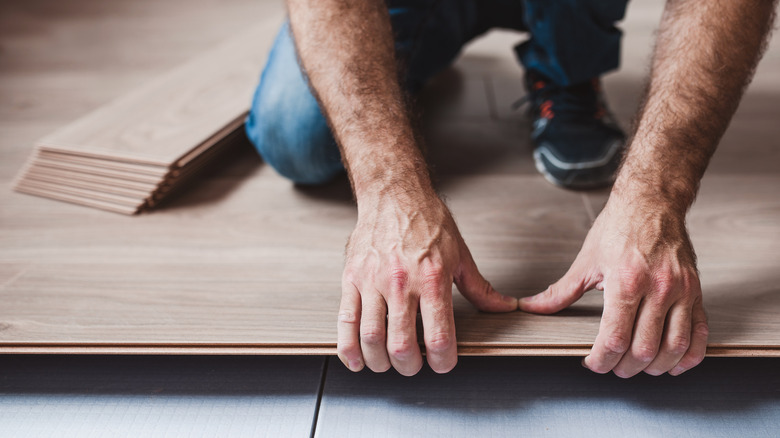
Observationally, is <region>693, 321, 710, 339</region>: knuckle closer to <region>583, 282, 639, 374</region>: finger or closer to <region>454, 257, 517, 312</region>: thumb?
<region>583, 282, 639, 374</region>: finger

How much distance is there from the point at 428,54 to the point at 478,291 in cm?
70

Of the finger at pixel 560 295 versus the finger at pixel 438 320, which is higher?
the finger at pixel 438 320

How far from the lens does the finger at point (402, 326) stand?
0.69m

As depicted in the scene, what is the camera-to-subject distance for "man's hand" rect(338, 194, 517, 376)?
698 mm

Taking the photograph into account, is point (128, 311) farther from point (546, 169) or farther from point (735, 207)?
point (735, 207)

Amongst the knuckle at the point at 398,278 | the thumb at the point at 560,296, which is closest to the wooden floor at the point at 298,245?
the thumb at the point at 560,296

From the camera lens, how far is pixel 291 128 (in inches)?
43.4

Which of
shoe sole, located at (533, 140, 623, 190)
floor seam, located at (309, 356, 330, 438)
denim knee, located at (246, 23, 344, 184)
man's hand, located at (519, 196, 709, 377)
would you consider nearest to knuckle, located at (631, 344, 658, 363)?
man's hand, located at (519, 196, 709, 377)

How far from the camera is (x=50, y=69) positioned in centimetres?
176

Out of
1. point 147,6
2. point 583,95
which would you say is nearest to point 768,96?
point 583,95

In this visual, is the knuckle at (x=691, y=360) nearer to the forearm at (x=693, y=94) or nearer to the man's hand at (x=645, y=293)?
the man's hand at (x=645, y=293)

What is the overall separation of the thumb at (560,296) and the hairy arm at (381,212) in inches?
0.9

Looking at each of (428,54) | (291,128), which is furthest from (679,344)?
(428,54)

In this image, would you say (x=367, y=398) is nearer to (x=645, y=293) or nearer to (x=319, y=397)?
(x=319, y=397)
